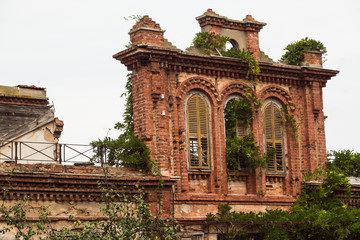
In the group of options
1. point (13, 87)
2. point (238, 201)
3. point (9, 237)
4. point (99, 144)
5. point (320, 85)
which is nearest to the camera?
point (9, 237)

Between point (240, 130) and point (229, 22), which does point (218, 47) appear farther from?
point (240, 130)

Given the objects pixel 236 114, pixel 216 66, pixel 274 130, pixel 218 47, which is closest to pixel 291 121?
pixel 274 130

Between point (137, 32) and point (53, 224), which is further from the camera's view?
point (137, 32)

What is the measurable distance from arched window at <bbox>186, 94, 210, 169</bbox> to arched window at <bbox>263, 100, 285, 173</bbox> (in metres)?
2.38

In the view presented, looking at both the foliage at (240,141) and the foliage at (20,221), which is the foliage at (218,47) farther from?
the foliage at (20,221)

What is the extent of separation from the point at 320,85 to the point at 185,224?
7.50 m

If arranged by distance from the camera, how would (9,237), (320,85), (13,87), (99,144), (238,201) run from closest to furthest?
(9,237), (99,144), (238,201), (320,85), (13,87)

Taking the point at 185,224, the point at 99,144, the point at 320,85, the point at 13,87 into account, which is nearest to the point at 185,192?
the point at 185,224

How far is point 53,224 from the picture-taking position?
2011 cm

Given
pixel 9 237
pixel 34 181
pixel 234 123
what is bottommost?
pixel 9 237

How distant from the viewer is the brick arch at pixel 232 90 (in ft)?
80.0

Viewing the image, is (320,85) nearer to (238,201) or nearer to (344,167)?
(344,167)

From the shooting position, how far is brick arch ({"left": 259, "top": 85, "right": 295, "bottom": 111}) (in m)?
25.3

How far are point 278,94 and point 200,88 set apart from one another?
3175 mm
